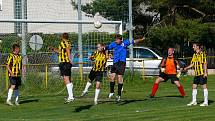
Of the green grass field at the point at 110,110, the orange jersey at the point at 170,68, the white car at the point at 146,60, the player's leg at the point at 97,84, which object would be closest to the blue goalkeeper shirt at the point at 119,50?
the player's leg at the point at 97,84

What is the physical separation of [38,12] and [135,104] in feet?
40.4

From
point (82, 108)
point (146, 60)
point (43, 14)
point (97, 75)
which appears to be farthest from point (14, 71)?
point (146, 60)

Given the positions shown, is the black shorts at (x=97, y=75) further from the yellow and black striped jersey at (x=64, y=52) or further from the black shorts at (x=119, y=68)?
the yellow and black striped jersey at (x=64, y=52)

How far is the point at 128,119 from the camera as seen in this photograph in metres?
15.3

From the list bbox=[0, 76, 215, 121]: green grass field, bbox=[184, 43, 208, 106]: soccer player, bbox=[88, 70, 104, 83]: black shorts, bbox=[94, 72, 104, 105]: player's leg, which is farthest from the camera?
bbox=[88, 70, 104, 83]: black shorts

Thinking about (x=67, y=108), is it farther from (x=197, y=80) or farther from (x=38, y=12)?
(x=38, y=12)

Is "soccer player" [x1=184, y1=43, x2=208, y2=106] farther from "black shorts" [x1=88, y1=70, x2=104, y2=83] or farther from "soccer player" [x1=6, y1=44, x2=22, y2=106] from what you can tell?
"soccer player" [x1=6, y1=44, x2=22, y2=106]

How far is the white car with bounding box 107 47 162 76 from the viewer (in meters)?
34.1

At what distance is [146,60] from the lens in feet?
116

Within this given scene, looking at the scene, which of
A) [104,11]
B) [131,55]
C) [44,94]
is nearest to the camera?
[44,94]

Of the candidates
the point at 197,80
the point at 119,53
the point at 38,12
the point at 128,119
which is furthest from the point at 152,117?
the point at 38,12

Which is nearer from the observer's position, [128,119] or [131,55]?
[128,119]

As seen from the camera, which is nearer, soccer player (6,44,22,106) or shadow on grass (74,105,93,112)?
shadow on grass (74,105,93,112)

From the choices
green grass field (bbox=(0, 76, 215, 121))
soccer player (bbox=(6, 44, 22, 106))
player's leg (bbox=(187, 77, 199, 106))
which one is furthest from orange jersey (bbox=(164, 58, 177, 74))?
soccer player (bbox=(6, 44, 22, 106))
